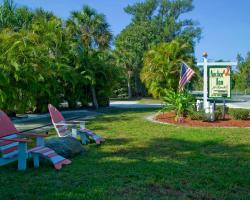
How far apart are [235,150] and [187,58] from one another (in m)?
22.3

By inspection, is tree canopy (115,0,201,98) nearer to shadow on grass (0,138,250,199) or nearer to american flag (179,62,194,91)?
american flag (179,62,194,91)

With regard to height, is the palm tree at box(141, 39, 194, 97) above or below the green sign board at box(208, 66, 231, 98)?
above

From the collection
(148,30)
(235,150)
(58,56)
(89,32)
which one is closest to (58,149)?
(235,150)

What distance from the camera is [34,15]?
27328 millimetres

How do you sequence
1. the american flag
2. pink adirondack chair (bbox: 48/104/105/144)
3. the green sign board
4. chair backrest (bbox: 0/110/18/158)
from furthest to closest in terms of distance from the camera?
the american flag → the green sign board → pink adirondack chair (bbox: 48/104/105/144) → chair backrest (bbox: 0/110/18/158)

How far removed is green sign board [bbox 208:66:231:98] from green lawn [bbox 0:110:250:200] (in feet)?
22.9

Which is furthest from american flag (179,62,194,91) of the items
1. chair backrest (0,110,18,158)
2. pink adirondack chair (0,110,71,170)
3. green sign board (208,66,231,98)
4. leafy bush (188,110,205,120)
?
pink adirondack chair (0,110,71,170)

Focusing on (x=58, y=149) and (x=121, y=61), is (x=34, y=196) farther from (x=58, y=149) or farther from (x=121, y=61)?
(x=121, y=61)

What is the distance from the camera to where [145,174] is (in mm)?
6672

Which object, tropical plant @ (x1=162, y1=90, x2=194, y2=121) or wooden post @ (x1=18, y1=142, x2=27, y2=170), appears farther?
tropical plant @ (x1=162, y1=90, x2=194, y2=121)

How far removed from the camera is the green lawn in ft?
18.4

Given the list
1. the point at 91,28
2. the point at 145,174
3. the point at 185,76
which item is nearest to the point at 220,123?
the point at 185,76

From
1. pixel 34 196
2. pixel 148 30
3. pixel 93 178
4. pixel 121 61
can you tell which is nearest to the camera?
pixel 34 196

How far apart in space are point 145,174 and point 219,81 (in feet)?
37.7
